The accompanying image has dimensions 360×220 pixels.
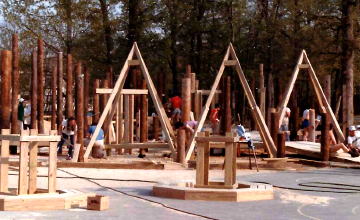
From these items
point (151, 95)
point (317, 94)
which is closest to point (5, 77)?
point (151, 95)

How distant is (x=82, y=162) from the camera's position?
18.4 m

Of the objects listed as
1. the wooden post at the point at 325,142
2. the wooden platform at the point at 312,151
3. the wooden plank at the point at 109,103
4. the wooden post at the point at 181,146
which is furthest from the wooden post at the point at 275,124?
the wooden plank at the point at 109,103

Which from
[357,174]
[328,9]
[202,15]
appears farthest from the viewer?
[202,15]

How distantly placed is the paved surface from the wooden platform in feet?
8.15

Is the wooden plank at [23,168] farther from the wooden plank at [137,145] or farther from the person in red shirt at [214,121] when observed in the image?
the person in red shirt at [214,121]

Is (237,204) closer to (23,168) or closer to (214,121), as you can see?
(23,168)

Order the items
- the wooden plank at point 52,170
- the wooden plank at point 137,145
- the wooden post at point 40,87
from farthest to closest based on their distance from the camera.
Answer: the wooden post at point 40,87 → the wooden plank at point 137,145 → the wooden plank at point 52,170

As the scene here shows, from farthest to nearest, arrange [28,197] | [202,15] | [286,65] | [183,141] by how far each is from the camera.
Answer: [286,65] → [202,15] → [183,141] → [28,197]

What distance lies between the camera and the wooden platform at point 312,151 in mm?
20281

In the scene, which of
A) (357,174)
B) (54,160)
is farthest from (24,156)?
(357,174)

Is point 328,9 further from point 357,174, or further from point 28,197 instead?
point 28,197

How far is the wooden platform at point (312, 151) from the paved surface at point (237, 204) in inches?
97.8

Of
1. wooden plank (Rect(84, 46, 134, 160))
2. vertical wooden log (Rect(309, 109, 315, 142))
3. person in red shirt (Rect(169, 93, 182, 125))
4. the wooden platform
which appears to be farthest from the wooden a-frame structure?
wooden plank (Rect(84, 46, 134, 160))

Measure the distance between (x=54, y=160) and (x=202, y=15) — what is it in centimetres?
3488
